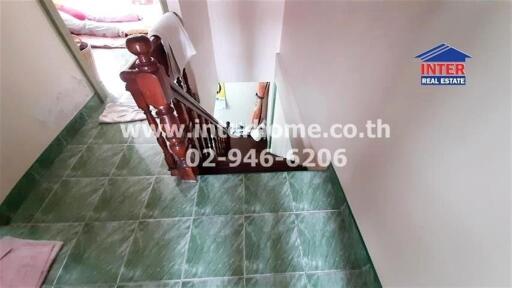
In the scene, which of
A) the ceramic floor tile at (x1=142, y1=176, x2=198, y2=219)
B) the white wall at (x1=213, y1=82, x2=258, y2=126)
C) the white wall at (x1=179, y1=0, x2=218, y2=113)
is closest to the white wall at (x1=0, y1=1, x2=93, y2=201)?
the ceramic floor tile at (x1=142, y1=176, x2=198, y2=219)

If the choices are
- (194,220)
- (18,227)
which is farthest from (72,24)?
(194,220)

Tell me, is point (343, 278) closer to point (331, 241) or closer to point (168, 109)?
point (331, 241)

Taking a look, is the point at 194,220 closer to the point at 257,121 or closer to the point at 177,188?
the point at 177,188

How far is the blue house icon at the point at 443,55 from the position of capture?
1.90ft

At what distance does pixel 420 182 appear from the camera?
2.43 feet

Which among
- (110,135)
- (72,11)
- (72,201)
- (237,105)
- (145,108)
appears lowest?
(237,105)

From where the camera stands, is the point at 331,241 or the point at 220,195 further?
the point at 220,195

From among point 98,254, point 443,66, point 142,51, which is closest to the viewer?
point 443,66

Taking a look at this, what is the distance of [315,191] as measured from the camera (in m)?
1.45

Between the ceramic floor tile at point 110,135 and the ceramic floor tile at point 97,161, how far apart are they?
0.27 ft

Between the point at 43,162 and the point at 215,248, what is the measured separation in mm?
1555

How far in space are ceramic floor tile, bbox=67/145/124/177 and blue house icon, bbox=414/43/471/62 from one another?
6.44 ft

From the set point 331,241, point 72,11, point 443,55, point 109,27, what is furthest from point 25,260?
point 72,11

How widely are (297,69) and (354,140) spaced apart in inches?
53.1
